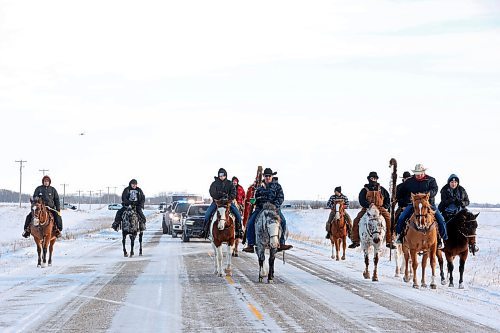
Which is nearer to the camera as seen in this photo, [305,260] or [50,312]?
[50,312]

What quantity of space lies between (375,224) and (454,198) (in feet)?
6.87

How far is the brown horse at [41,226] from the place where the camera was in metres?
22.2


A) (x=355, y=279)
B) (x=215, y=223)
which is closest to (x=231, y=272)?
(x=215, y=223)

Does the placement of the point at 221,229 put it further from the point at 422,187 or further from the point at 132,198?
the point at 132,198

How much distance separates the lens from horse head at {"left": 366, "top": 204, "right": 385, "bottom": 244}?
18.6 metres

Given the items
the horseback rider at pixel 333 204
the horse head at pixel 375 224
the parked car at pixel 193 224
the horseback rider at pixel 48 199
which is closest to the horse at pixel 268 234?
the horse head at pixel 375 224

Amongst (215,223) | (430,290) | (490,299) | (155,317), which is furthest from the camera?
(215,223)

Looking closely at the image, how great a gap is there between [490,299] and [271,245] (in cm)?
498

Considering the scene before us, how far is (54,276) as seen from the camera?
19.2m

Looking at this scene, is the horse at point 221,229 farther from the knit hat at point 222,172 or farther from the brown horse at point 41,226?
the brown horse at point 41,226

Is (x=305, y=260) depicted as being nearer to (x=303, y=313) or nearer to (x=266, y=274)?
(x=266, y=274)

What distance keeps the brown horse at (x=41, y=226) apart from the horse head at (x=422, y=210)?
1096cm

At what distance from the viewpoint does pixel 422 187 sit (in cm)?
1822

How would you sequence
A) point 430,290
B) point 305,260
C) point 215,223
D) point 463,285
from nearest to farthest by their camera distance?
point 430,290 → point 463,285 → point 215,223 → point 305,260
